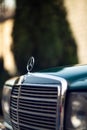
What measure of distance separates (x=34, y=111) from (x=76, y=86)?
2.00 ft

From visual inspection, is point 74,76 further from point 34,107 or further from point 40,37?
point 40,37

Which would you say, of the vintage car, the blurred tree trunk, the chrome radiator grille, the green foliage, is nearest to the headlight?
the vintage car

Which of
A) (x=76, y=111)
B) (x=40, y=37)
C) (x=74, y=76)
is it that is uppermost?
(x=40, y=37)

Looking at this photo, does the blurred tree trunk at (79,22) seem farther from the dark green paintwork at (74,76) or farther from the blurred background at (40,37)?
the dark green paintwork at (74,76)

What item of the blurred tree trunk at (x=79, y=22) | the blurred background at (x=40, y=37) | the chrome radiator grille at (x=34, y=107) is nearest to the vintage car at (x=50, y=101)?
the chrome radiator grille at (x=34, y=107)

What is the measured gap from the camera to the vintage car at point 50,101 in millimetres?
3838

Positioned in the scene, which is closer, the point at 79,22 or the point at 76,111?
the point at 76,111

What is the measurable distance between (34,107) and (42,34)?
6.39 m

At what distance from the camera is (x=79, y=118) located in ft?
12.5

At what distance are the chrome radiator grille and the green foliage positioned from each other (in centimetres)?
566

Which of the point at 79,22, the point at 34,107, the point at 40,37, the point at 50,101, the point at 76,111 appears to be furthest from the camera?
the point at 79,22

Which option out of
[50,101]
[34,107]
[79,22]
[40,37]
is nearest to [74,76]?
[50,101]

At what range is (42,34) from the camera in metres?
10.6

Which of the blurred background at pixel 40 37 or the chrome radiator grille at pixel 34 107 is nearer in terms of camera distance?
the chrome radiator grille at pixel 34 107
